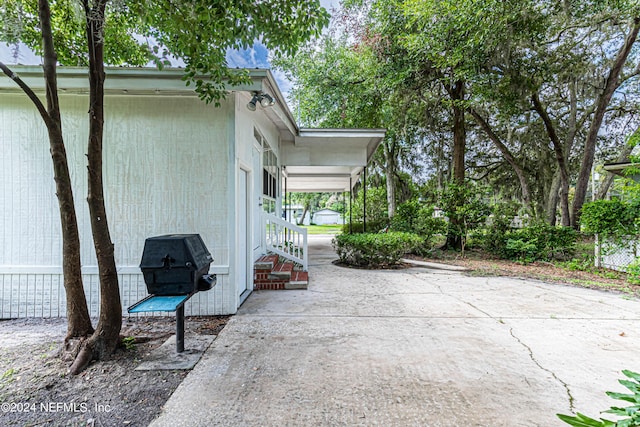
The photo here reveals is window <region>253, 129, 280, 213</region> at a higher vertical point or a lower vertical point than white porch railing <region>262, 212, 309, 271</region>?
higher

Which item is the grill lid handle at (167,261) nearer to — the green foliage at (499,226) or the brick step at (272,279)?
the brick step at (272,279)

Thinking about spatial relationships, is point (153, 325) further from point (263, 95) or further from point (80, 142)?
point (263, 95)

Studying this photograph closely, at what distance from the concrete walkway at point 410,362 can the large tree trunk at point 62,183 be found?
135 cm

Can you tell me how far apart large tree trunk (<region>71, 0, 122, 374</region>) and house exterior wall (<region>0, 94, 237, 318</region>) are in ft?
4.13

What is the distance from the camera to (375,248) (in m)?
A: 7.42

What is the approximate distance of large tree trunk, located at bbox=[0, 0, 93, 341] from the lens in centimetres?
284

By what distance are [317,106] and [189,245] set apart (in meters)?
9.52

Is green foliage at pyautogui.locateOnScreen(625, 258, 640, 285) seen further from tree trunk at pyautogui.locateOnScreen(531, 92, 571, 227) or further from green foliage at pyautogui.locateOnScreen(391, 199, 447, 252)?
tree trunk at pyautogui.locateOnScreen(531, 92, 571, 227)

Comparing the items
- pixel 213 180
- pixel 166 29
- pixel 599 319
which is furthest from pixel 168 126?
pixel 599 319

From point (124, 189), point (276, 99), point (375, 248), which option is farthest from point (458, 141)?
point (124, 189)

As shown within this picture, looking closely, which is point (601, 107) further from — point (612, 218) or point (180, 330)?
point (180, 330)

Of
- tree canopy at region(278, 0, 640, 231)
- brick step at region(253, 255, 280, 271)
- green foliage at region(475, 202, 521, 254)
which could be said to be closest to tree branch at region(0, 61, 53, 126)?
brick step at region(253, 255, 280, 271)

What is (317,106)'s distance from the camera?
37.5 feet

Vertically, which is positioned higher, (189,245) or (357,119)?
(357,119)
